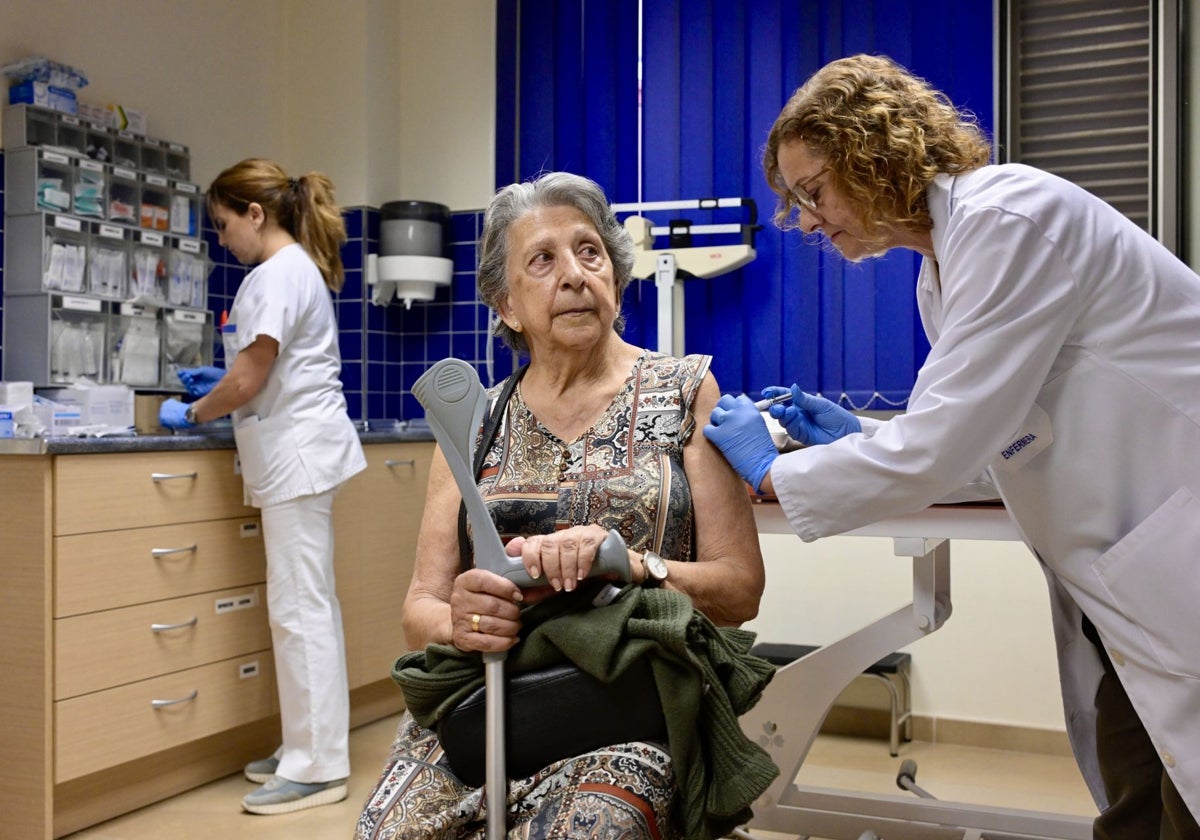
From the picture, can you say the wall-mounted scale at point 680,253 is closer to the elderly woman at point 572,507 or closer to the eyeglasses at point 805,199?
the elderly woman at point 572,507

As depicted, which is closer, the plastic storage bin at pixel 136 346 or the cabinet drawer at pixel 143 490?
the cabinet drawer at pixel 143 490

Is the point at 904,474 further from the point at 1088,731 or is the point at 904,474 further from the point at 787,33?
the point at 787,33

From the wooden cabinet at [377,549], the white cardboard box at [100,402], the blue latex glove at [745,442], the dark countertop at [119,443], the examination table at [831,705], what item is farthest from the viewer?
the wooden cabinet at [377,549]

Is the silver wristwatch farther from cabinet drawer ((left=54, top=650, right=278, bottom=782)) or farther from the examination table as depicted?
cabinet drawer ((left=54, top=650, right=278, bottom=782))

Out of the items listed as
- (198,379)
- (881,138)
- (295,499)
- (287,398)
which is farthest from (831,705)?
(198,379)

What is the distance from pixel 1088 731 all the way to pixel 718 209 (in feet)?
7.85

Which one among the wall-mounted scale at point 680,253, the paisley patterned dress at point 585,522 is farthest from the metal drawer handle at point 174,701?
the wall-mounted scale at point 680,253

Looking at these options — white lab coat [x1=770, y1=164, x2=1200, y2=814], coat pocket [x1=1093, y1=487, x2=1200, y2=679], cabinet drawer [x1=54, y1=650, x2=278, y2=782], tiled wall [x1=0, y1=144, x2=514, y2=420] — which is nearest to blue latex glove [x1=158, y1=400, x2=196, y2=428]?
cabinet drawer [x1=54, y1=650, x2=278, y2=782]

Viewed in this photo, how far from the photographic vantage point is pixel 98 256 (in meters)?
3.29

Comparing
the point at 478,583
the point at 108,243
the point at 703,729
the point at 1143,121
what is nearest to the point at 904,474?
the point at 703,729

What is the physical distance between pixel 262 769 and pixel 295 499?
710mm

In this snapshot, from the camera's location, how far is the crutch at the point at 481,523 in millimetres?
1196

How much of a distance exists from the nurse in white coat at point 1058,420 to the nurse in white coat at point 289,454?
5.27 feet

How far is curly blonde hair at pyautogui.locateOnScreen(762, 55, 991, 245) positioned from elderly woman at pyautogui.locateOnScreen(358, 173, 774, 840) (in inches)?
12.5
